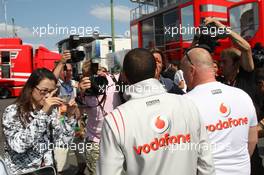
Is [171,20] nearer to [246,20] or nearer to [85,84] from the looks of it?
[246,20]

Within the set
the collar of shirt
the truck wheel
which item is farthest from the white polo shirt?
the truck wheel

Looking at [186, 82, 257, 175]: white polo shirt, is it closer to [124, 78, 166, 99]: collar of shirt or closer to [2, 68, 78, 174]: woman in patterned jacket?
[124, 78, 166, 99]: collar of shirt

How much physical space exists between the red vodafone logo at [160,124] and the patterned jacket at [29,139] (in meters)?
0.94

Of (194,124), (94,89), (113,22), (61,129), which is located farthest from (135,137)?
(113,22)

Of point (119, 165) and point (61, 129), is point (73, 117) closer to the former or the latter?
point (61, 129)

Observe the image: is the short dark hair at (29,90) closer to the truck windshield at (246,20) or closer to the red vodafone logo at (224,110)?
the red vodafone logo at (224,110)

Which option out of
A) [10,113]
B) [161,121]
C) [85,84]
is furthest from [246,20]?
[161,121]

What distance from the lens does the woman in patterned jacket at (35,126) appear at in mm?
2475

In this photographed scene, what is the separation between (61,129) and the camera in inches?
113

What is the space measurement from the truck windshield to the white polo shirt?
20.9ft

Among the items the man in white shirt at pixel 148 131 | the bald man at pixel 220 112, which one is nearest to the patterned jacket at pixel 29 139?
the man in white shirt at pixel 148 131

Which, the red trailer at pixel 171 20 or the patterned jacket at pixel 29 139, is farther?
the red trailer at pixel 171 20

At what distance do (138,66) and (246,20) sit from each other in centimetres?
707

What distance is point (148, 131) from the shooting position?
6.12 ft
